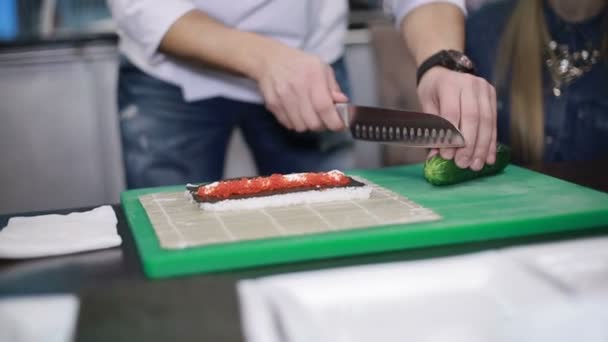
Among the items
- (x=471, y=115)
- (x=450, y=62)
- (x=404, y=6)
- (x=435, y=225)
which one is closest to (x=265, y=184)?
(x=435, y=225)

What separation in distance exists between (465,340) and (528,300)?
0.07 meters

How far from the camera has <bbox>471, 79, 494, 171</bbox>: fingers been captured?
1.13 metres

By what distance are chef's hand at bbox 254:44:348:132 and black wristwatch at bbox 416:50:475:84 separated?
A: 18 centimetres

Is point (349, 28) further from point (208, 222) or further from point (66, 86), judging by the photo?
point (208, 222)

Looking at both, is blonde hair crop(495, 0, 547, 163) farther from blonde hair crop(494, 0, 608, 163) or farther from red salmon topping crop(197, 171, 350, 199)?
red salmon topping crop(197, 171, 350, 199)

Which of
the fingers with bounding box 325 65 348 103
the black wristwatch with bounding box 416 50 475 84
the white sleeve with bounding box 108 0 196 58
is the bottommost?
the fingers with bounding box 325 65 348 103

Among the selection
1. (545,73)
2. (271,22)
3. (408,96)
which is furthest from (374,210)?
(408,96)

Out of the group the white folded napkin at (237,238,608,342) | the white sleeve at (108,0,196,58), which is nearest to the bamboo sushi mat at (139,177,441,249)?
the white folded napkin at (237,238,608,342)

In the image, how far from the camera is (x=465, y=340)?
0.70 meters

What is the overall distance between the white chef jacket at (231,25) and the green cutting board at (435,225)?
0.45 meters

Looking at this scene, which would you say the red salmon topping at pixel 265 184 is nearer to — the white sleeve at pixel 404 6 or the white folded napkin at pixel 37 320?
the white folded napkin at pixel 37 320

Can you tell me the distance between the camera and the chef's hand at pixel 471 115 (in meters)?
1.12

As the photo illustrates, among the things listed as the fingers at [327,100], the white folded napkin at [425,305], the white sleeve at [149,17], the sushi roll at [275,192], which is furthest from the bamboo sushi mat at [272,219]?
the white sleeve at [149,17]

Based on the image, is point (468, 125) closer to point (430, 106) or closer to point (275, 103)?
point (430, 106)
